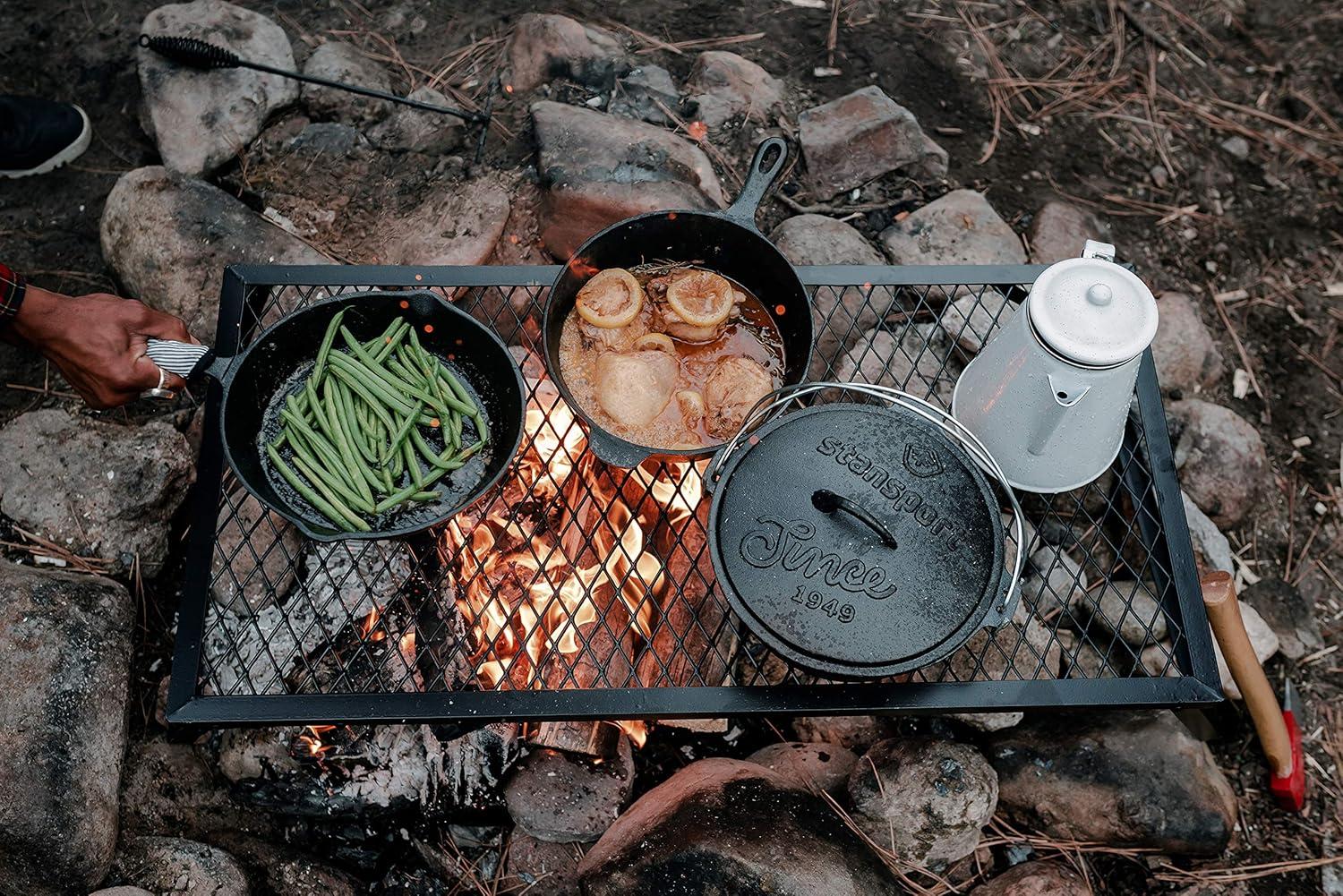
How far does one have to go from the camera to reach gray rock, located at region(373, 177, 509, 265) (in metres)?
4.20

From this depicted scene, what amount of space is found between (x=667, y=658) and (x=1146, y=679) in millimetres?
1700

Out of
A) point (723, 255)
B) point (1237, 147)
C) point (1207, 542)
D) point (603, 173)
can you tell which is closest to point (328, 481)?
point (723, 255)

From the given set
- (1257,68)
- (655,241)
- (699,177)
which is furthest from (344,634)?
(1257,68)

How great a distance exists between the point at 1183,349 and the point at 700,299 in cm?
259

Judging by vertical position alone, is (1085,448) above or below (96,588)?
above

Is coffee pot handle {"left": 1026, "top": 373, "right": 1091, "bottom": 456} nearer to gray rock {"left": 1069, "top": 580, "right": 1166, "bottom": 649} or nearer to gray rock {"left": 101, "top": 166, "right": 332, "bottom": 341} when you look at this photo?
gray rock {"left": 1069, "top": 580, "right": 1166, "bottom": 649}

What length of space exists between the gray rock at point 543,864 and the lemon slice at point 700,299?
2.10 m

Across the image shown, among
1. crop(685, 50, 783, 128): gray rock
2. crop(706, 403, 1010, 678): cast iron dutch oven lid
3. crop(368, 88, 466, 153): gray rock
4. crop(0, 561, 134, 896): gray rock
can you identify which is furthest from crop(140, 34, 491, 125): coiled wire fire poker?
crop(706, 403, 1010, 678): cast iron dutch oven lid

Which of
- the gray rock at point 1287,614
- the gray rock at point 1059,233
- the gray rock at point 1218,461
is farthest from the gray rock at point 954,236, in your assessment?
the gray rock at point 1287,614

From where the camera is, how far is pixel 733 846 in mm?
2961

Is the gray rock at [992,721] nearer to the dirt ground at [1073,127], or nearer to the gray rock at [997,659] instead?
the gray rock at [997,659]

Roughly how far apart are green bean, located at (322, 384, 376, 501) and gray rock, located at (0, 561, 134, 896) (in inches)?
46.9

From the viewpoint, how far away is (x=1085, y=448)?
10.2 ft

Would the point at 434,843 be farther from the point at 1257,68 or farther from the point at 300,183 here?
the point at 1257,68
